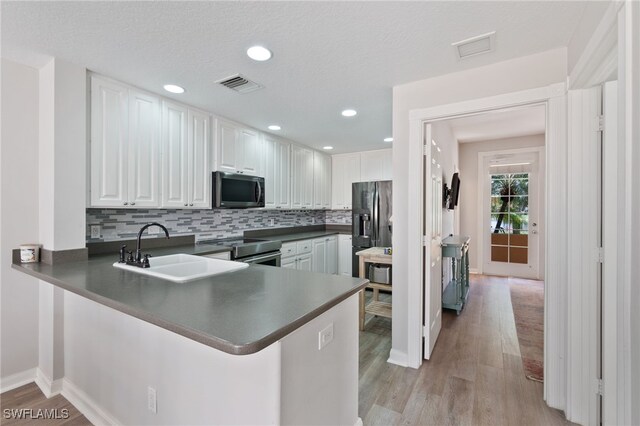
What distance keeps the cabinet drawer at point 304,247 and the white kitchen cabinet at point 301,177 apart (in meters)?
0.62

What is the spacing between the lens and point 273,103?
2.94 m

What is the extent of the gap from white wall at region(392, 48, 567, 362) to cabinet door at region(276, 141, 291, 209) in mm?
2199

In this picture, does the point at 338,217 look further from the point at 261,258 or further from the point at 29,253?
the point at 29,253

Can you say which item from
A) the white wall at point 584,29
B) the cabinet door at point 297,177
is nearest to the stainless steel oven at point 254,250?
the cabinet door at point 297,177

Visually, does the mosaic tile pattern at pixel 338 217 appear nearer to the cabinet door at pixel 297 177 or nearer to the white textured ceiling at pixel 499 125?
the cabinet door at pixel 297 177

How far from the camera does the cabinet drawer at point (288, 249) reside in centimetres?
401

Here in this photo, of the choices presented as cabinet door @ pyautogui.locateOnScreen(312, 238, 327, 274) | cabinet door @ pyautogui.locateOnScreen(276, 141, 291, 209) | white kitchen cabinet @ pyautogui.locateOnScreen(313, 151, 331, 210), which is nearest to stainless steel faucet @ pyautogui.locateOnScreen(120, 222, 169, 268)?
cabinet door @ pyautogui.locateOnScreen(276, 141, 291, 209)

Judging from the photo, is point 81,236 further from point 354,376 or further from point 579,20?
point 579,20

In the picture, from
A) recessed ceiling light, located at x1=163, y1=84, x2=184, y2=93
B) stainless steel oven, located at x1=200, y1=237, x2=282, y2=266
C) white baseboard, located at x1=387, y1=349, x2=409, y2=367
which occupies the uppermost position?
recessed ceiling light, located at x1=163, y1=84, x2=184, y2=93

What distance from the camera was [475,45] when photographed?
188 centimetres

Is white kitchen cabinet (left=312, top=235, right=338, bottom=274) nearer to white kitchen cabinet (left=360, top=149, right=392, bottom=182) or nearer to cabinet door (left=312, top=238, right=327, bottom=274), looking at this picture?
cabinet door (left=312, top=238, right=327, bottom=274)

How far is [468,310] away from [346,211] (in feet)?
9.24

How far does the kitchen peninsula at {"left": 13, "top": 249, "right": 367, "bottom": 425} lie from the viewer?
3.52 feet

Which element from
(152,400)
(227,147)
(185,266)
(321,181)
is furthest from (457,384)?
(321,181)
